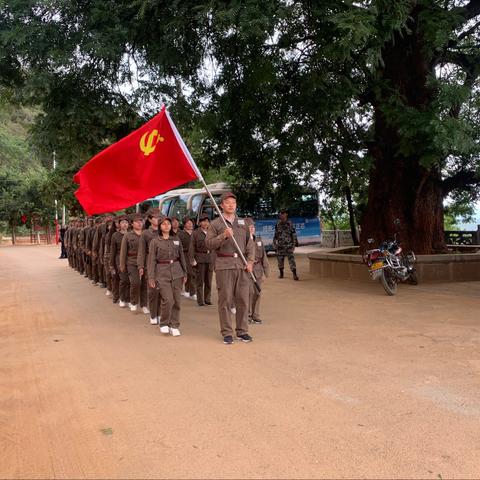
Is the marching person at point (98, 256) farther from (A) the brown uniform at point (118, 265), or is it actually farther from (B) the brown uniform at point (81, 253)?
A: (A) the brown uniform at point (118, 265)

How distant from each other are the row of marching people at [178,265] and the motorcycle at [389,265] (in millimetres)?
2632

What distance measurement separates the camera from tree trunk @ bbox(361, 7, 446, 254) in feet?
40.6

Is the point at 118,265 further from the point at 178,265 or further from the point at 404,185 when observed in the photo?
the point at 404,185

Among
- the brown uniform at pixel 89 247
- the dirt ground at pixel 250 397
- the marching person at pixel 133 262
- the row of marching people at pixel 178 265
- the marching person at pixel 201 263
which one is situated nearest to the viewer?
the dirt ground at pixel 250 397

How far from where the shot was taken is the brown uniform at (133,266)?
31.8 ft

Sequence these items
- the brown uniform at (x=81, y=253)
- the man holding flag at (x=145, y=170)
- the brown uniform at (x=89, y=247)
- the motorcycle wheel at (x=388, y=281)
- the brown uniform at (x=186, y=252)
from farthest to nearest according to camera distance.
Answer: the brown uniform at (x=81, y=253)
the brown uniform at (x=89, y=247)
the brown uniform at (x=186, y=252)
the motorcycle wheel at (x=388, y=281)
the man holding flag at (x=145, y=170)

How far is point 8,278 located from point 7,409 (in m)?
13.2

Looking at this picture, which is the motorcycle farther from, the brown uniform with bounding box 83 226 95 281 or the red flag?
the brown uniform with bounding box 83 226 95 281

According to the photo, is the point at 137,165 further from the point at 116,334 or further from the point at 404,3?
the point at 404,3

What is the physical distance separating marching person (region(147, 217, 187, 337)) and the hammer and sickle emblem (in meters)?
1.01

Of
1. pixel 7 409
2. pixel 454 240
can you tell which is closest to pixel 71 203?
pixel 454 240

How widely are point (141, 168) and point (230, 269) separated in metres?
1.87

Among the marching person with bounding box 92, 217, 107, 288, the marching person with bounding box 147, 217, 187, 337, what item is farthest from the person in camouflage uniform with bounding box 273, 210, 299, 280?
the marching person with bounding box 147, 217, 187, 337

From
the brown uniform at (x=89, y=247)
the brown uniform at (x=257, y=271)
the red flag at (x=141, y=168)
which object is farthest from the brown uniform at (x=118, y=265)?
the brown uniform at (x=89, y=247)
